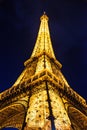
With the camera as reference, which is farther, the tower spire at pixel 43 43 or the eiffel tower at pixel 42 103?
the tower spire at pixel 43 43

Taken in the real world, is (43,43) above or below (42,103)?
Result: above

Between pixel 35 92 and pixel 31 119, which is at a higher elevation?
pixel 35 92

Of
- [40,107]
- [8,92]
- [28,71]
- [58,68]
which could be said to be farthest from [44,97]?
[58,68]

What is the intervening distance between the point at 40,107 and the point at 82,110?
713cm

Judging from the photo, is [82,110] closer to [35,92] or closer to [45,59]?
[35,92]

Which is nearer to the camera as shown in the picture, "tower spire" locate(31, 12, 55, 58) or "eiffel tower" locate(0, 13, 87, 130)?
"eiffel tower" locate(0, 13, 87, 130)

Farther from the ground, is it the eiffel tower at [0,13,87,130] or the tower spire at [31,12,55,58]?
the tower spire at [31,12,55,58]

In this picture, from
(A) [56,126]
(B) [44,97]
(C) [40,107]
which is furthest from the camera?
(B) [44,97]

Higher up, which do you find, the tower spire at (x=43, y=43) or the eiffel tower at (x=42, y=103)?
the tower spire at (x=43, y=43)

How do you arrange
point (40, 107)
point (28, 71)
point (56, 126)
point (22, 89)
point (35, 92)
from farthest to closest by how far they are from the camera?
point (28, 71), point (22, 89), point (35, 92), point (40, 107), point (56, 126)

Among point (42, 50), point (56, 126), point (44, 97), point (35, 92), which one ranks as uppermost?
point (42, 50)

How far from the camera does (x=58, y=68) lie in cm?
3384

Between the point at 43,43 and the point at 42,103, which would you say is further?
the point at 43,43

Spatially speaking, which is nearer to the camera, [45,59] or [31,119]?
[31,119]
